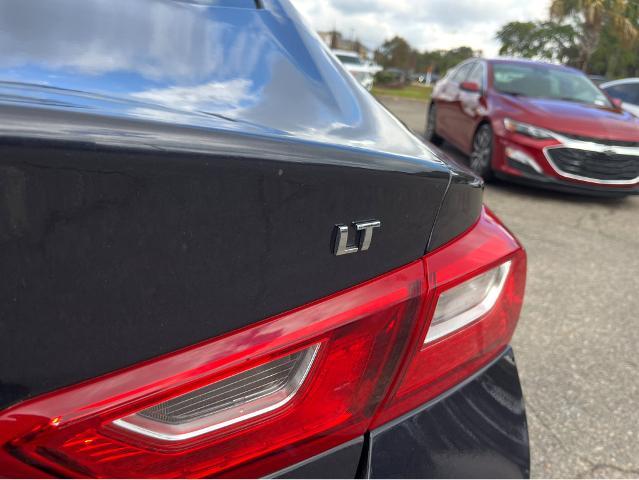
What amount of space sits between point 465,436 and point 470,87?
6.06 metres

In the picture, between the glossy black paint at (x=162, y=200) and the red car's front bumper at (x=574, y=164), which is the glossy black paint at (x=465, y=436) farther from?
the red car's front bumper at (x=574, y=164)

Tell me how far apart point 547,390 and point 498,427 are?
1548mm

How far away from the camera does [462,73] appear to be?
25.1 ft

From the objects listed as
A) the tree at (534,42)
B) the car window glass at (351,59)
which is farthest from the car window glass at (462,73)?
the tree at (534,42)

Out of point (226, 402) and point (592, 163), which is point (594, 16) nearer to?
point (592, 163)

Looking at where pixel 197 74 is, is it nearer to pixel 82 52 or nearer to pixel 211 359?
pixel 82 52

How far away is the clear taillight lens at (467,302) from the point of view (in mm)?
917

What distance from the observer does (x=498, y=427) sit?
994 mm

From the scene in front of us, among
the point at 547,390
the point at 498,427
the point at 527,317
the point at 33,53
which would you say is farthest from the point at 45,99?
the point at 527,317

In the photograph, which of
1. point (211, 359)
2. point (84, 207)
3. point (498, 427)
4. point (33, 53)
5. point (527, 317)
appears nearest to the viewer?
point (84, 207)

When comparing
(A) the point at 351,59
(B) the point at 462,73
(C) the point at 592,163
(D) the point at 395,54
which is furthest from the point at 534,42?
(C) the point at 592,163

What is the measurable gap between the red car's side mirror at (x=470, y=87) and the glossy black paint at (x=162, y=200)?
19.1 ft

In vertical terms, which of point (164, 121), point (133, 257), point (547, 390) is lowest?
point (547, 390)

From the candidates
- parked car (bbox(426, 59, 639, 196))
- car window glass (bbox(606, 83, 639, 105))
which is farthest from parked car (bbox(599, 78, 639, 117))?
parked car (bbox(426, 59, 639, 196))
